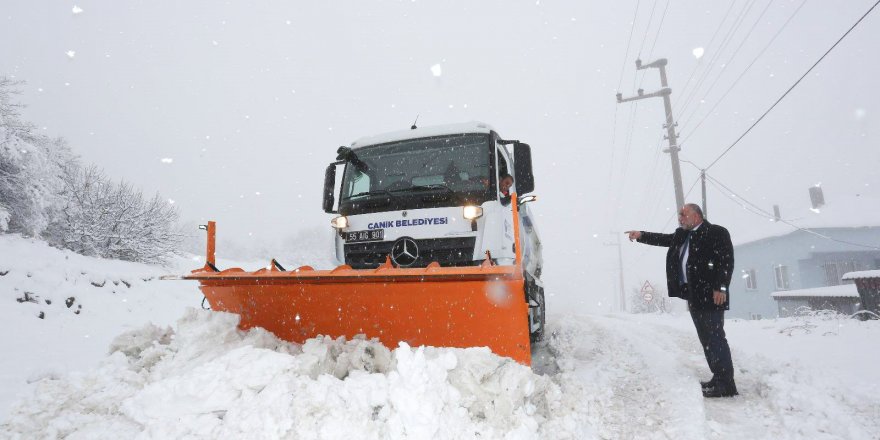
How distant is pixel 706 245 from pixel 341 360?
337 cm

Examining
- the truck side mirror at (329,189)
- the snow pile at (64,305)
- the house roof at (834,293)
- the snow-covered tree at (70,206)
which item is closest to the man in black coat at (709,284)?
the truck side mirror at (329,189)

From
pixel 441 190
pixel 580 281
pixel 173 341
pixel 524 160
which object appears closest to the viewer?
pixel 173 341

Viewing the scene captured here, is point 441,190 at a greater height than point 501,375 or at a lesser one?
greater

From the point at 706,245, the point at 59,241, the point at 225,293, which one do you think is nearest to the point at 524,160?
the point at 706,245

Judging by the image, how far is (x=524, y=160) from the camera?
4297 millimetres

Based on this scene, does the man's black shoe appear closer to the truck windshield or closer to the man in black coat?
the man in black coat

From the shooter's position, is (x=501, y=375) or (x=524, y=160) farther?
(x=524, y=160)

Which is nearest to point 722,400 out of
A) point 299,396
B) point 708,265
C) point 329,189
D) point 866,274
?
point 708,265

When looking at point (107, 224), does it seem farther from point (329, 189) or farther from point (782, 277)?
point (782, 277)

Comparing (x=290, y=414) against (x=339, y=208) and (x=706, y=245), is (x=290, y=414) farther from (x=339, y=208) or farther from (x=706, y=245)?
(x=706, y=245)

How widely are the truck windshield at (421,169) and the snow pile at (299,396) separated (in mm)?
1791

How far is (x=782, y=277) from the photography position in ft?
76.6

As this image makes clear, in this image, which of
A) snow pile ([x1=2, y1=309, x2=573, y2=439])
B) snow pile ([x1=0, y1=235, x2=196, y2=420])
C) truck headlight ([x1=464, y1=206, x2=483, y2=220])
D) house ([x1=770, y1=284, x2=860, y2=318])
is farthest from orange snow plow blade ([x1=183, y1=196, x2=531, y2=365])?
house ([x1=770, y1=284, x2=860, y2=318])

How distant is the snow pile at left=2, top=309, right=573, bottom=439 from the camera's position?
7.45 feet
